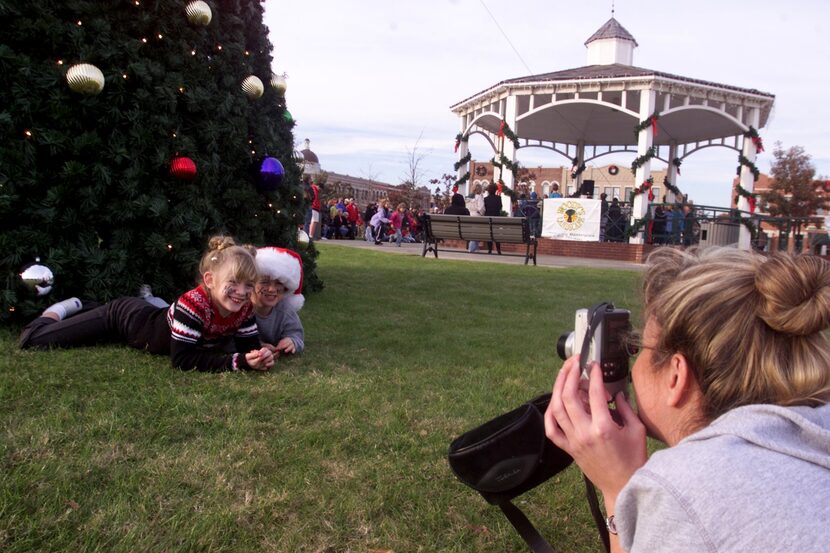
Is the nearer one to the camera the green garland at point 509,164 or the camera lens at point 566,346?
the camera lens at point 566,346

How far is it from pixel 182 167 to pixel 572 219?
1392 cm

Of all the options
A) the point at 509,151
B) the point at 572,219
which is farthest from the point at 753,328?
the point at 509,151

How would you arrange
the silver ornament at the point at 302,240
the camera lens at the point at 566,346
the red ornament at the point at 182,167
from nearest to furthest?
the camera lens at the point at 566,346 < the red ornament at the point at 182,167 < the silver ornament at the point at 302,240

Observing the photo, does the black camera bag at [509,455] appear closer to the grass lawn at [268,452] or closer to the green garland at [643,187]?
the grass lawn at [268,452]

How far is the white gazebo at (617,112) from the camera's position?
57.9ft

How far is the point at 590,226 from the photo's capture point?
56.1 feet

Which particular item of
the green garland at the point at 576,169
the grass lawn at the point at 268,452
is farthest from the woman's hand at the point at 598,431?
the green garland at the point at 576,169

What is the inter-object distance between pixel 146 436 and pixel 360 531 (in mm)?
1144

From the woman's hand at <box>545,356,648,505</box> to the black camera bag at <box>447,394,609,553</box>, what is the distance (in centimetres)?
15

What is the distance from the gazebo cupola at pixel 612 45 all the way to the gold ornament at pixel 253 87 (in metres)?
18.1

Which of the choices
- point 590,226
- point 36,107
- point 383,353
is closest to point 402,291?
point 383,353

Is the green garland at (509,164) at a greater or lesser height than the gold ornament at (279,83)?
greater

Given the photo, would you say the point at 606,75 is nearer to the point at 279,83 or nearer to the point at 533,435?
the point at 279,83

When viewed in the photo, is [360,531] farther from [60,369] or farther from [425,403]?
[60,369]
